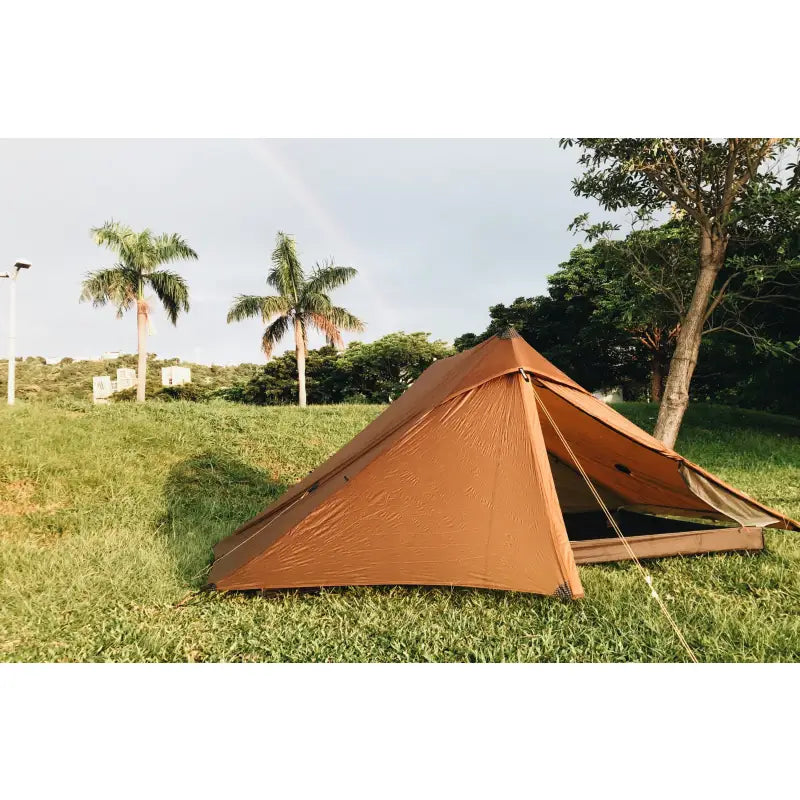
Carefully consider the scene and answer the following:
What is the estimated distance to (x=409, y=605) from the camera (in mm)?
3166

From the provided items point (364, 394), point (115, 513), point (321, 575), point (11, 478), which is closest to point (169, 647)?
point (321, 575)

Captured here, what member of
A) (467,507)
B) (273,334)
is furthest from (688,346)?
(273,334)

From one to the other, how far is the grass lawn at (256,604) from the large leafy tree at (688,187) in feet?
8.65

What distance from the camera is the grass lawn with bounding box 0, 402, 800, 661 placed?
267 cm

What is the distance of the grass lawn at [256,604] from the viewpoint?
267 cm

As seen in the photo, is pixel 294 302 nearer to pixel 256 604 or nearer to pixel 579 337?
pixel 579 337

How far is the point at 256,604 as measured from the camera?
3191 mm

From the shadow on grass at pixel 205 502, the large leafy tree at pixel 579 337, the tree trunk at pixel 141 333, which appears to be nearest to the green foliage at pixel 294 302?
the tree trunk at pixel 141 333

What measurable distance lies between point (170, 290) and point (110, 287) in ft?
5.73

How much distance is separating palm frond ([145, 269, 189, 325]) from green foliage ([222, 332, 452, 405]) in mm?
9273

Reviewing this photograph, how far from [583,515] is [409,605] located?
8.97ft

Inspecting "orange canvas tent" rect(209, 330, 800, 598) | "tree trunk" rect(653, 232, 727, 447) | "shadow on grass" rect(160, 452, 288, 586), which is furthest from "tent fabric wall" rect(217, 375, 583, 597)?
"tree trunk" rect(653, 232, 727, 447)

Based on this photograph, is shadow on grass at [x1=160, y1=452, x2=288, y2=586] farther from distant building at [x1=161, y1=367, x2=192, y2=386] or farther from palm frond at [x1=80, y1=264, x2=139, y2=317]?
distant building at [x1=161, y1=367, x2=192, y2=386]
